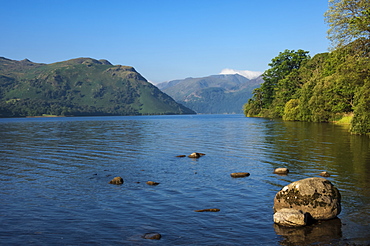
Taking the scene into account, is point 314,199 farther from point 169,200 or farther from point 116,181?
point 116,181

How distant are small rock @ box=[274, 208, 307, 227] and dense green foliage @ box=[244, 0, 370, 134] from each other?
41.4 meters

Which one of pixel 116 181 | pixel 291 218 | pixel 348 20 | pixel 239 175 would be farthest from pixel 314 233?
pixel 348 20

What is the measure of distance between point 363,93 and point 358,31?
9917mm

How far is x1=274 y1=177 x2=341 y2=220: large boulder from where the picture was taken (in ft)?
54.0

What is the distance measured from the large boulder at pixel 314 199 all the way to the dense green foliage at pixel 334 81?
3932 cm

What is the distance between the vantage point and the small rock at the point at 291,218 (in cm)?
1554

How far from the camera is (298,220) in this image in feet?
51.0

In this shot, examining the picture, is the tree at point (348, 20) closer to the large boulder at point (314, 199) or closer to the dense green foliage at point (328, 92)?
the dense green foliage at point (328, 92)

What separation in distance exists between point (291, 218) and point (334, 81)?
242ft

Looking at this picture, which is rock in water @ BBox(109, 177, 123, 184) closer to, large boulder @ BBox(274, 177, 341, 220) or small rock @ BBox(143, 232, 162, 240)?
small rock @ BBox(143, 232, 162, 240)

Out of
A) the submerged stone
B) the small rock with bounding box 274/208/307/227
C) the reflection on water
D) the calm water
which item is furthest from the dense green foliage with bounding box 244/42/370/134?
the small rock with bounding box 274/208/307/227

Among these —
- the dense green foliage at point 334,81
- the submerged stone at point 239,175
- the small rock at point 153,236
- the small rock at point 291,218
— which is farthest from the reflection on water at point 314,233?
the dense green foliage at point 334,81

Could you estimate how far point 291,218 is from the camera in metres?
15.7

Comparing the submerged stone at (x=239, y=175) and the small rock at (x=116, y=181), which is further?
the submerged stone at (x=239, y=175)
